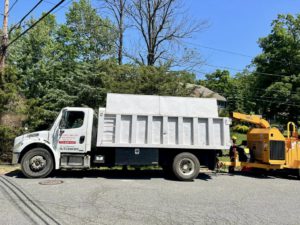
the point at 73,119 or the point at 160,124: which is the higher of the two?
the point at 73,119

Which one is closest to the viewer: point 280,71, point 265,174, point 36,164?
point 36,164

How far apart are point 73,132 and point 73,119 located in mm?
460

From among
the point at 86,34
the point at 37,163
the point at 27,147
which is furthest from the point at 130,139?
the point at 86,34

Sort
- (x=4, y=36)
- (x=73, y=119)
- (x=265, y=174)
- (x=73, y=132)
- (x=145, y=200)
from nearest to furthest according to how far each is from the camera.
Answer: (x=145, y=200), (x=73, y=132), (x=73, y=119), (x=265, y=174), (x=4, y=36)

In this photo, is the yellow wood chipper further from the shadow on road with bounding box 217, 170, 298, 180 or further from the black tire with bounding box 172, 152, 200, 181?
the black tire with bounding box 172, 152, 200, 181

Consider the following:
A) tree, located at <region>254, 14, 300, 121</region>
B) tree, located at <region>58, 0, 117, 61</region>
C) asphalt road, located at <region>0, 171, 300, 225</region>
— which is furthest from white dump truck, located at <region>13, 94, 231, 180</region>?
tree, located at <region>254, 14, 300, 121</region>

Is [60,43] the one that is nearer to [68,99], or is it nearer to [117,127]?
[68,99]

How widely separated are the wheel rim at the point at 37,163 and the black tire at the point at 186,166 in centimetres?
426

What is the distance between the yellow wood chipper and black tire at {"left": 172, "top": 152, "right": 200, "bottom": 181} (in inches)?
64.9

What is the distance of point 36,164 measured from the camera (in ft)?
35.0

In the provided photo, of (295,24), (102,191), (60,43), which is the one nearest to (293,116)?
(295,24)

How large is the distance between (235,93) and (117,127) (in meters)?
51.8

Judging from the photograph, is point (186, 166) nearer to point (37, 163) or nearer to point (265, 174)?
point (265, 174)

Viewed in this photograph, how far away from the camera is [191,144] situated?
1118 centimetres
